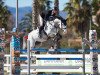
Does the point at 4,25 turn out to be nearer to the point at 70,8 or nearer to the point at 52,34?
the point at 70,8

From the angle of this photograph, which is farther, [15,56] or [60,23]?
[60,23]

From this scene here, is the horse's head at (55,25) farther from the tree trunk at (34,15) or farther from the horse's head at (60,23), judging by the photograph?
the tree trunk at (34,15)

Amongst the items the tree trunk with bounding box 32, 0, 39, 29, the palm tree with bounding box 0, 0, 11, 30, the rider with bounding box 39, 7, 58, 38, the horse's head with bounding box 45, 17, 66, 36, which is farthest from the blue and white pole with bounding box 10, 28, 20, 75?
the palm tree with bounding box 0, 0, 11, 30

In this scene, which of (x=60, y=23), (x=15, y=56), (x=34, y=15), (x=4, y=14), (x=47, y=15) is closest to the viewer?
(x=15, y=56)

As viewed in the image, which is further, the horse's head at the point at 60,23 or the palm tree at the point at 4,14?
the palm tree at the point at 4,14

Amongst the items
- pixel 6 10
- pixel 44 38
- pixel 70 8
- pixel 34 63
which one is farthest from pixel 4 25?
pixel 44 38

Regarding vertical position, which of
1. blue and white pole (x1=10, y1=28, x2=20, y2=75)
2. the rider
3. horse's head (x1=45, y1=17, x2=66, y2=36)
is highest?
the rider

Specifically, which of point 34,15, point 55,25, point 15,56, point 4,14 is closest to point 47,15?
point 55,25

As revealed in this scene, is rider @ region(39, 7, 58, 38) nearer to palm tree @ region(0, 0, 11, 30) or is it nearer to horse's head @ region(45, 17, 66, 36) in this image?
horse's head @ region(45, 17, 66, 36)

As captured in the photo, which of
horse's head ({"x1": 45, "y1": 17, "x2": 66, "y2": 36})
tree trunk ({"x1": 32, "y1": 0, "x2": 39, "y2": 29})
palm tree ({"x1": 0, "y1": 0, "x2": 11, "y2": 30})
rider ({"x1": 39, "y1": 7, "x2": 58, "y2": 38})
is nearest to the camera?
horse's head ({"x1": 45, "y1": 17, "x2": 66, "y2": 36})

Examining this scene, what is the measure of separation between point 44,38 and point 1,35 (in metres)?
2.43

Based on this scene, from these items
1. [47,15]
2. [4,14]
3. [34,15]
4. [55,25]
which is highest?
[4,14]

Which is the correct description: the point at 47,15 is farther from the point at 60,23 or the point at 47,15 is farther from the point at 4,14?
the point at 4,14

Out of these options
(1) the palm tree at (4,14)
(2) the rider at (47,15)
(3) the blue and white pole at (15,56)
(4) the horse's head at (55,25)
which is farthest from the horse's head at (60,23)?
(1) the palm tree at (4,14)
